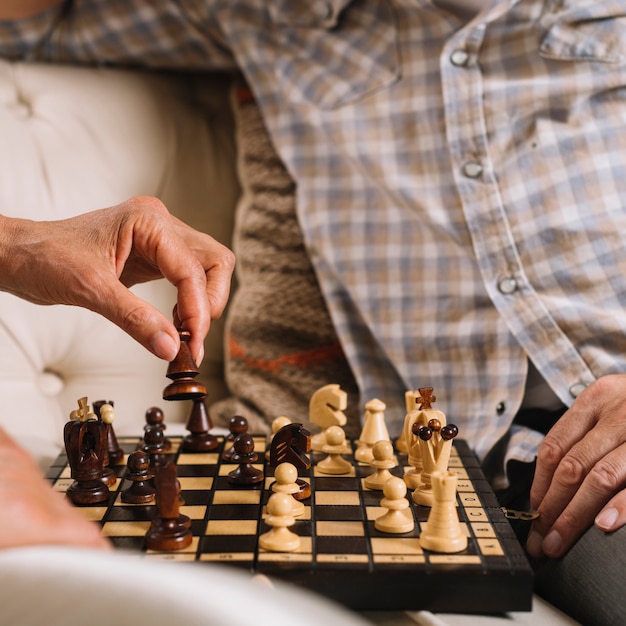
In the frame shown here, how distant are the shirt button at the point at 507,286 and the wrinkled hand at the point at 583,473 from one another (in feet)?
0.78

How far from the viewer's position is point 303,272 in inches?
60.2

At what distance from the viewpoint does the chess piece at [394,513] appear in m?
0.90

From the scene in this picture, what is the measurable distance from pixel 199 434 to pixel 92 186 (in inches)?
23.8

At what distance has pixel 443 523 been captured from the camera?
87cm

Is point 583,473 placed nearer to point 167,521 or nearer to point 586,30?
point 167,521

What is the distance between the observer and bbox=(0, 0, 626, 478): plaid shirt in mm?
1311

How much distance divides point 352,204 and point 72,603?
0.99 metres

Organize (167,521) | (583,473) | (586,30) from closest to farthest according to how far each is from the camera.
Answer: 1. (167,521)
2. (583,473)
3. (586,30)

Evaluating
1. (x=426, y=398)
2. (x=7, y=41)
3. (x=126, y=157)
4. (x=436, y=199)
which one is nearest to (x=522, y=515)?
(x=426, y=398)

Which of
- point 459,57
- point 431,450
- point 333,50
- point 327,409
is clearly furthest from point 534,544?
point 333,50

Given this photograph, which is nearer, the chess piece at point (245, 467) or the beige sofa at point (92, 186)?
the chess piece at point (245, 467)

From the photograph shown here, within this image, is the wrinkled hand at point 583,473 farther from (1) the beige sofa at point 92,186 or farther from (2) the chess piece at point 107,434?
(1) the beige sofa at point 92,186

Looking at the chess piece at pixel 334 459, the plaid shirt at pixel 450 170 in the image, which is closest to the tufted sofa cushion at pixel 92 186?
the plaid shirt at pixel 450 170

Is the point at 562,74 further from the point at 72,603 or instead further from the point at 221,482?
the point at 72,603
